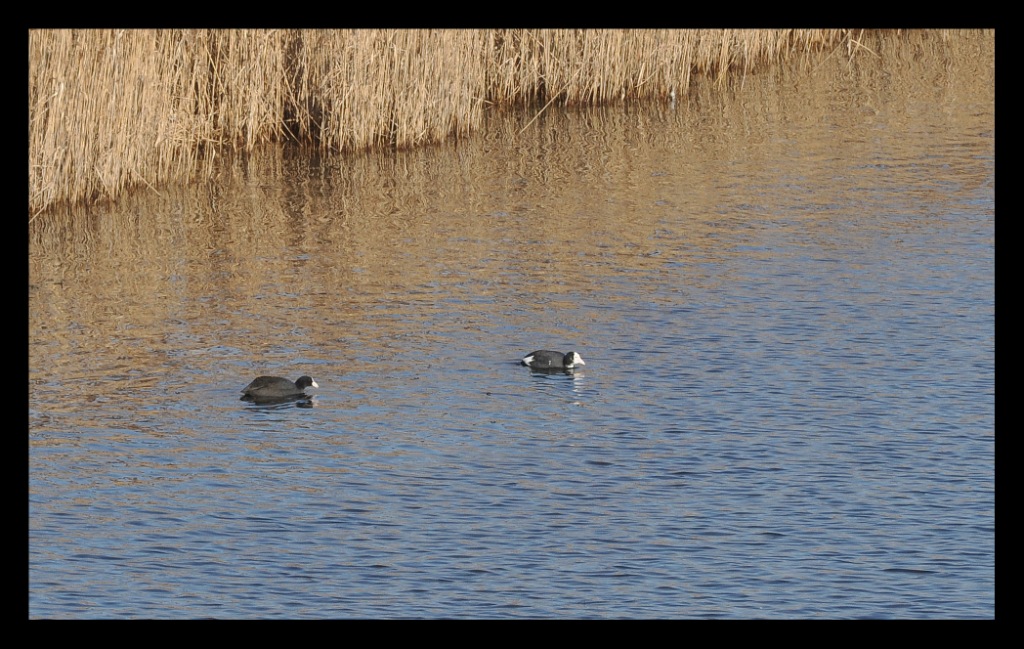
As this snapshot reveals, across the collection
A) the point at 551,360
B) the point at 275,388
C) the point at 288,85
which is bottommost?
the point at 275,388

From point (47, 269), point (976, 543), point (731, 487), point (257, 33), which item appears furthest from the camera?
point (257, 33)

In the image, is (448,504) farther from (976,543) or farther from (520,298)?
(520,298)

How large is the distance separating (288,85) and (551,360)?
9.64 meters

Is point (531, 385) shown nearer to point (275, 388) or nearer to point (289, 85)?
point (275, 388)

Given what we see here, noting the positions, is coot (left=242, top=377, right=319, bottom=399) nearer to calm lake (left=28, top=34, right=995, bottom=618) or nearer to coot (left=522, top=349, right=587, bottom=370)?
calm lake (left=28, top=34, right=995, bottom=618)

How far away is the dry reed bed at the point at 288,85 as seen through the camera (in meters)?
18.9

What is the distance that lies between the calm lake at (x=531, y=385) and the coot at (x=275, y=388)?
126 mm

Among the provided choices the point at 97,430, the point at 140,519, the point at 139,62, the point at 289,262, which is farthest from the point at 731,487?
the point at 139,62

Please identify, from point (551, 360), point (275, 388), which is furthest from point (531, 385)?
point (275, 388)

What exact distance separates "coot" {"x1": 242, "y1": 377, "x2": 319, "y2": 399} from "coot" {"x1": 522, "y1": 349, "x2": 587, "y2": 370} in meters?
2.03

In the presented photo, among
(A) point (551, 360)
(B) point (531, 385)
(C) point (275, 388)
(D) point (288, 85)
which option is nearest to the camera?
(C) point (275, 388)

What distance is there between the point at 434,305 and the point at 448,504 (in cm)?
530

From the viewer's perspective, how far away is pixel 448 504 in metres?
11.5

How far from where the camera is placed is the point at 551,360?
1438cm
